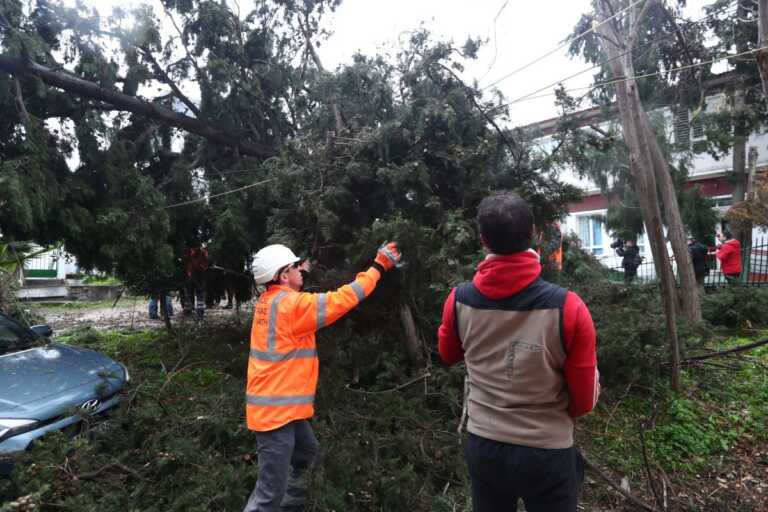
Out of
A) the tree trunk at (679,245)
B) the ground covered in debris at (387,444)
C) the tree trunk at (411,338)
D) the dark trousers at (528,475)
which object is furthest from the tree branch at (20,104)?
the tree trunk at (679,245)

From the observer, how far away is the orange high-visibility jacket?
269cm

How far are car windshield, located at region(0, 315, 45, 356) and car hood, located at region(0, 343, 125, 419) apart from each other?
0.40 ft

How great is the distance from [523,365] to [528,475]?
0.37 metres

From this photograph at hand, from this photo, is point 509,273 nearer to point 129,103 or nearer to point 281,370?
point 281,370

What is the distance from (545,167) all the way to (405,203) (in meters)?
1.40

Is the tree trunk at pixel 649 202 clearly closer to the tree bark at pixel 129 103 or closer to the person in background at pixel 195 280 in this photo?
the tree bark at pixel 129 103

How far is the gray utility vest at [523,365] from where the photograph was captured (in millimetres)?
1665

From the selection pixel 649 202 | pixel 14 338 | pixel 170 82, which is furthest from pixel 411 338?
pixel 170 82

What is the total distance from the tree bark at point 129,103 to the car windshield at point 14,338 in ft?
9.08

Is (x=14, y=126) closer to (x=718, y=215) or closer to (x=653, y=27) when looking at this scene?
(x=653, y=27)

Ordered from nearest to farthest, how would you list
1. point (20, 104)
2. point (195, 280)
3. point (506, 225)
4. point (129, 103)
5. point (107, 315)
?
point (506, 225)
point (20, 104)
point (129, 103)
point (195, 280)
point (107, 315)

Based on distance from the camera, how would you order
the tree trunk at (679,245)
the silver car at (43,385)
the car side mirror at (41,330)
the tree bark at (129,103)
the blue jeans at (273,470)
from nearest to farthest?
the blue jeans at (273,470) < the silver car at (43,385) < the car side mirror at (41,330) < the tree bark at (129,103) < the tree trunk at (679,245)

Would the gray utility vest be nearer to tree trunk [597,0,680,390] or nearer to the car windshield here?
tree trunk [597,0,680,390]

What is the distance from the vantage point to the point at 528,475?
170cm
